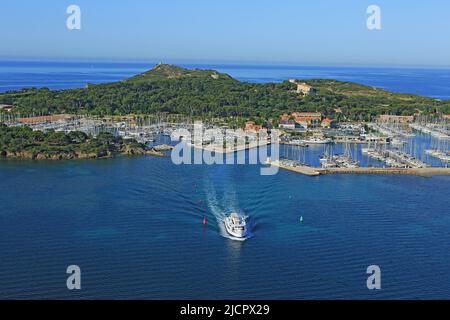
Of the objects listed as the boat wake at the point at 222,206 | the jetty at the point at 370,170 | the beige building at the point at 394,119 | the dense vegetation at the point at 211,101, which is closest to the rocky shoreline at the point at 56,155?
the jetty at the point at 370,170

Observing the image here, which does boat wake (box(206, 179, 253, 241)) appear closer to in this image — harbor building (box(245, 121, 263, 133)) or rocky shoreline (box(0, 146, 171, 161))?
rocky shoreline (box(0, 146, 171, 161))

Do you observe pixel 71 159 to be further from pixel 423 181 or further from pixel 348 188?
pixel 423 181

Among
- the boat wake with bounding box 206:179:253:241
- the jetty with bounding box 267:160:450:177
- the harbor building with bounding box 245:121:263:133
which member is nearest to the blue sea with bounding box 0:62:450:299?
the boat wake with bounding box 206:179:253:241

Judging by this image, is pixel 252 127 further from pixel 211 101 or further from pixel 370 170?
pixel 370 170

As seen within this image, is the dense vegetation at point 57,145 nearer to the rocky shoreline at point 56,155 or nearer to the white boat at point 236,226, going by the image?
the rocky shoreline at point 56,155

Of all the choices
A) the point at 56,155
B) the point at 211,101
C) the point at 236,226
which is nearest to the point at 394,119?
the point at 211,101

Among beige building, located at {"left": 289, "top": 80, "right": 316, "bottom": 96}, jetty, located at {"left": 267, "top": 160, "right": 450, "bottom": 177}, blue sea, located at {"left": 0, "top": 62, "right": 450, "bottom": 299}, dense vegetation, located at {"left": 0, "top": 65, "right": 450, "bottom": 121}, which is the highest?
beige building, located at {"left": 289, "top": 80, "right": 316, "bottom": 96}
